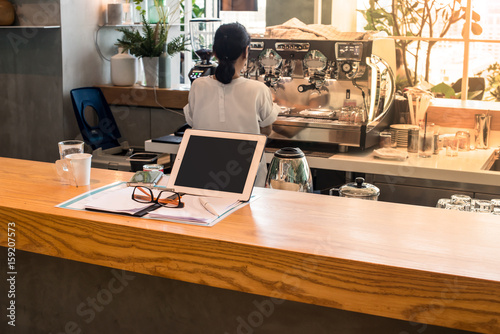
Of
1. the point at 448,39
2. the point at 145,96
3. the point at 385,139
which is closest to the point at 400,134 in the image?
the point at 385,139

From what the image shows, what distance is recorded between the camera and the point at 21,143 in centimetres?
482

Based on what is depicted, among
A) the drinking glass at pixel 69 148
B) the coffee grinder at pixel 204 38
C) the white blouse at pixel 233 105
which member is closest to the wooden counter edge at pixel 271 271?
the drinking glass at pixel 69 148

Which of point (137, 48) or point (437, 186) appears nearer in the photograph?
point (437, 186)

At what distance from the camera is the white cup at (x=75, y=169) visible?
192 centimetres

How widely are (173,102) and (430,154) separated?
2022 millimetres

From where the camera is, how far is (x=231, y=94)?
3053 mm

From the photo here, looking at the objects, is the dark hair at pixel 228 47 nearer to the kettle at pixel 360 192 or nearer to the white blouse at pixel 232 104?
the white blouse at pixel 232 104

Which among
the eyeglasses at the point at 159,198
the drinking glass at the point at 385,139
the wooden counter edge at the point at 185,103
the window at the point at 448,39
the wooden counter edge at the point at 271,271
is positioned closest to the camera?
the wooden counter edge at the point at 271,271

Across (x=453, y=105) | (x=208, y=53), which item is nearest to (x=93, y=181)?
(x=208, y=53)

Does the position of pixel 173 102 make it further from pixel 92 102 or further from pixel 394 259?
pixel 394 259

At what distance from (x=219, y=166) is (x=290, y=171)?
1.11 ft

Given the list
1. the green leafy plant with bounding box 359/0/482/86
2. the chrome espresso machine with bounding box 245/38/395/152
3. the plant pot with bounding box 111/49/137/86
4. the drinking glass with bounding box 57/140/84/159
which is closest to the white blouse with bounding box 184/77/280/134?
the chrome espresso machine with bounding box 245/38/395/152

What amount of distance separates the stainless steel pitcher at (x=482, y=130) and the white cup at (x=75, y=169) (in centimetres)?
248

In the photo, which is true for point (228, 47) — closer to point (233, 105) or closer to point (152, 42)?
point (233, 105)
